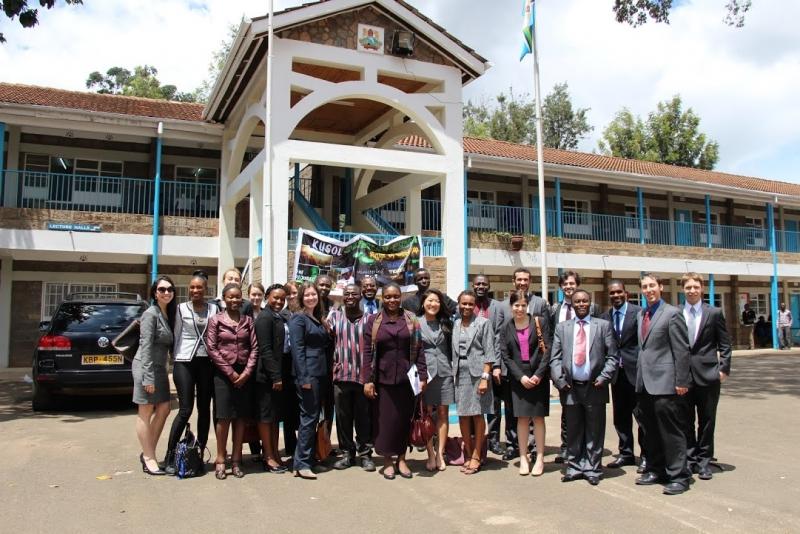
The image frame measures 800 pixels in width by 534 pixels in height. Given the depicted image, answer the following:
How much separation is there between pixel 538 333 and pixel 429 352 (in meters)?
1.01

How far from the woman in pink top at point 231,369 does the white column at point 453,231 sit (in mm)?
7874

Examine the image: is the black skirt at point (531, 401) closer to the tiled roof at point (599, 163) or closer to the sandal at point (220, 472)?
the sandal at point (220, 472)

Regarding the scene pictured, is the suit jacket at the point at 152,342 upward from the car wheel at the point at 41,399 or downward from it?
upward

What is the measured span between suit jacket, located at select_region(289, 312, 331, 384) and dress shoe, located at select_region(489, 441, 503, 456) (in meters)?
2.00

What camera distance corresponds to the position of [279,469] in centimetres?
565

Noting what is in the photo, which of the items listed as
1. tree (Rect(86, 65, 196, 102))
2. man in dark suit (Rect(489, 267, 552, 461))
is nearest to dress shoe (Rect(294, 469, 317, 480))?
man in dark suit (Rect(489, 267, 552, 461))

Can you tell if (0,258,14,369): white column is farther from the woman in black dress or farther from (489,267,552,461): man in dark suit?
(489,267,552,461): man in dark suit

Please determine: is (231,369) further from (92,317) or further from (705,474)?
(92,317)

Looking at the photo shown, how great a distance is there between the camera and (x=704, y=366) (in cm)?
564

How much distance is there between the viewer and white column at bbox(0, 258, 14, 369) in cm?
1541

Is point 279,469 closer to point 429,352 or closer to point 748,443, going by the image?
point 429,352

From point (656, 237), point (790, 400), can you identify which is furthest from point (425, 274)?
point (656, 237)

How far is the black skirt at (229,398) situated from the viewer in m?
5.39

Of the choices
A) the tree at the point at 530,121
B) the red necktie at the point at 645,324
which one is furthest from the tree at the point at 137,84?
the red necktie at the point at 645,324
